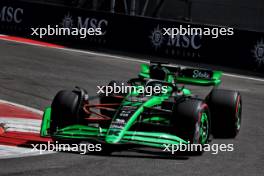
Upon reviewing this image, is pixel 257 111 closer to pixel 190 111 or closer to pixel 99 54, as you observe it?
pixel 190 111

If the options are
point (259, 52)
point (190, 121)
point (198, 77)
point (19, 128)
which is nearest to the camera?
point (190, 121)

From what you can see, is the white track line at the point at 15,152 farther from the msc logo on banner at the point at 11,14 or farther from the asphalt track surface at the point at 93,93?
the msc logo on banner at the point at 11,14

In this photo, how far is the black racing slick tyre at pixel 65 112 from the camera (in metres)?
12.3

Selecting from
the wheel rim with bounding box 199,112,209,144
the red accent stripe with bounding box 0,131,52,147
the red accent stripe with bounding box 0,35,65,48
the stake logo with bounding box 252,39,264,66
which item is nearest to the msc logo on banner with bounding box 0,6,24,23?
the red accent stripe with bounding box 0,35,65,48

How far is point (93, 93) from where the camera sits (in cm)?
1812

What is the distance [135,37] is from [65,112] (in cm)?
1473

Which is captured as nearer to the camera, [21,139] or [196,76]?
[21,139]

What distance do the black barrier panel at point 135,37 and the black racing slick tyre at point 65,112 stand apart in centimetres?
1295

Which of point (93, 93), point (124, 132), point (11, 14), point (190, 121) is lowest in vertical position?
point (124, 132)

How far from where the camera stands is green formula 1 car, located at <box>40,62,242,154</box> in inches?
459

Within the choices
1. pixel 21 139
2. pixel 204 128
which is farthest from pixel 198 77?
pixel 21 139

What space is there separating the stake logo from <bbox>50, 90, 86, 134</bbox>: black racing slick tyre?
12.9 meters

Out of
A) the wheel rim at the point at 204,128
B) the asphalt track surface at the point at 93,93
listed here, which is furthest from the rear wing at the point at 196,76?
the wheel rim at the point at 204,128

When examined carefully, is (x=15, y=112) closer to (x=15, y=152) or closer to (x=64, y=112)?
(x=64, y=112)
